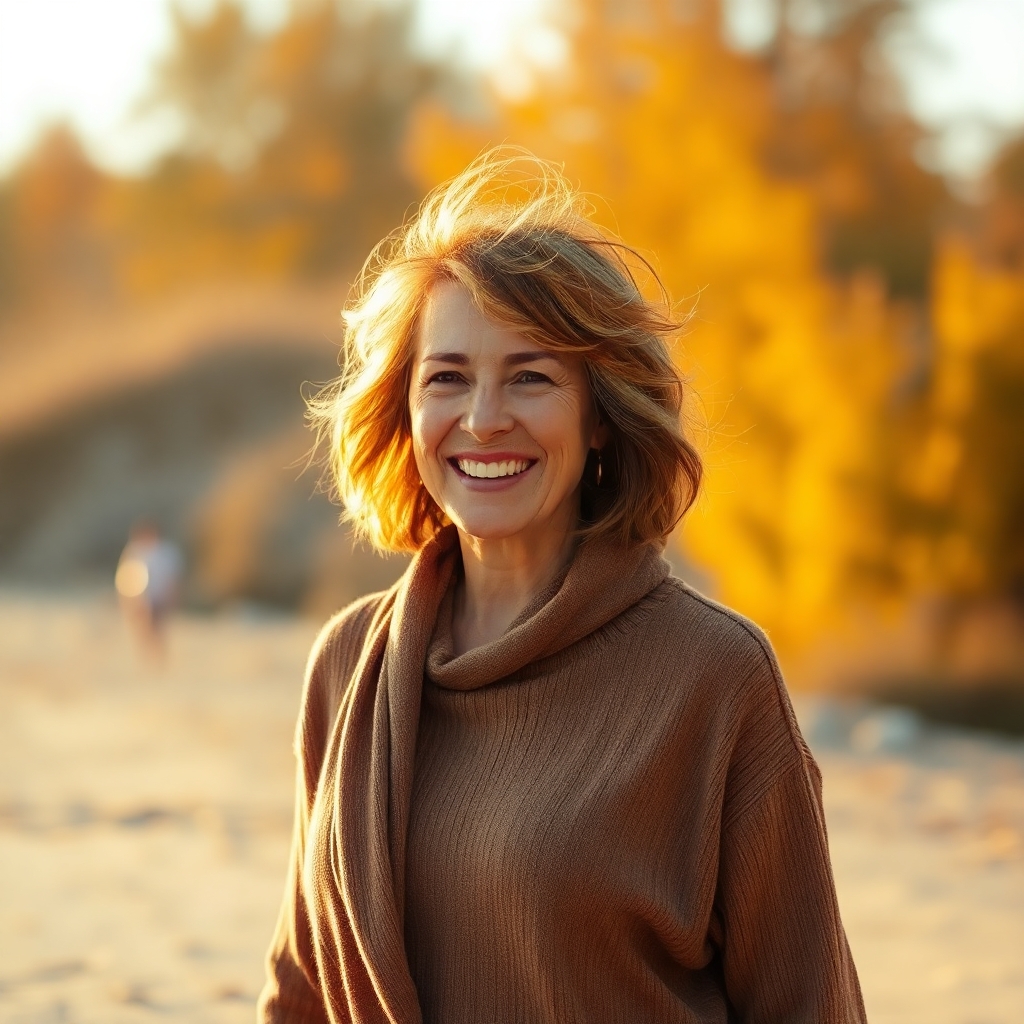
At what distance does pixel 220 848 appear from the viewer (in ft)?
23.4

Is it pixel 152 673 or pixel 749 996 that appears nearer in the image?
pixel 749 996

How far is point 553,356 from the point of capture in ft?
6.85

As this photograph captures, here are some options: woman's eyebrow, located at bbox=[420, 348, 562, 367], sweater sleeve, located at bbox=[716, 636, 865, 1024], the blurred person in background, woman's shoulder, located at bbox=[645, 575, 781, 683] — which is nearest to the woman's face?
woman's eyebrow, located at bbox=[420, 348, 562, 367]

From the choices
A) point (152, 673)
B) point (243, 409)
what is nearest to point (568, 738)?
point (152, 673)

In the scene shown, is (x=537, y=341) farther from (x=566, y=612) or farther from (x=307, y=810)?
(x=307, y=810)

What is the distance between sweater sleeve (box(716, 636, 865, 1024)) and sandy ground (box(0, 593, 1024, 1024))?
103 inches

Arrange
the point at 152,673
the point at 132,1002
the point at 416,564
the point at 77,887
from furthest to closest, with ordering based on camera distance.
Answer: the point at 152,673, the point at 77,887, the point at 132,1002, the point at 416,564

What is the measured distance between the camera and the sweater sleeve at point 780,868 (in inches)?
76.3

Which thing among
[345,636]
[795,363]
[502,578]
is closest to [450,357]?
[502,578]

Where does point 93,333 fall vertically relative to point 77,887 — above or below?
above

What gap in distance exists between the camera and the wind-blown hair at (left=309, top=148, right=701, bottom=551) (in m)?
2.07

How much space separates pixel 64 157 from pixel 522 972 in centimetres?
3064

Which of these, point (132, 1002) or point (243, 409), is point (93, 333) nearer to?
point (243, 409)

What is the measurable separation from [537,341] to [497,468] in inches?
7.3
